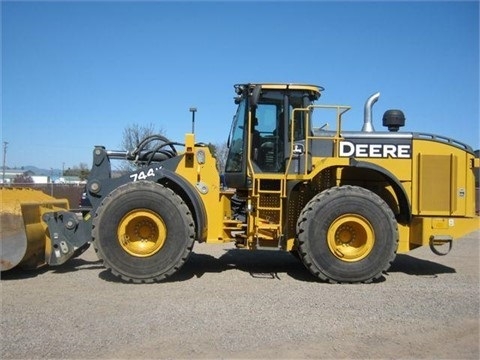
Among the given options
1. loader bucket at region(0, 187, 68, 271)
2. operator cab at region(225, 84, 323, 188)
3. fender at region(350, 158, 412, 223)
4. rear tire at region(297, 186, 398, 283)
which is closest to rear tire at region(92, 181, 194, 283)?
loader bucket at region(0, 187, 68, 271)

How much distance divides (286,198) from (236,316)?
2.60 metres

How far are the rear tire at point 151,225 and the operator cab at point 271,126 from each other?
1331 mm

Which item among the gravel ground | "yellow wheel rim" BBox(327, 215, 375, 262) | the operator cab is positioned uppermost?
the operator cab

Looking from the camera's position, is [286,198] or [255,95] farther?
[286,198]

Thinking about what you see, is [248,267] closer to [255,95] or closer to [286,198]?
[286,198]

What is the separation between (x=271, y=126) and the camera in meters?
8.16

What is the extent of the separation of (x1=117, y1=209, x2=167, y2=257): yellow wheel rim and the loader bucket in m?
1.40

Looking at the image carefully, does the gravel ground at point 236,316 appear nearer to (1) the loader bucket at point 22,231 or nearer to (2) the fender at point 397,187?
(1) the loader bucket at point 22,231

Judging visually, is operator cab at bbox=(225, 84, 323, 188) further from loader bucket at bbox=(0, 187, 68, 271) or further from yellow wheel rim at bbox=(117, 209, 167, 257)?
loader bucket at bbox=(0, 187, 68, 271)

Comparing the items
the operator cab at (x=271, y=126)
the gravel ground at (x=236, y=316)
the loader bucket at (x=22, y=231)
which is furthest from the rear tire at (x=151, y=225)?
the operator cab at (x=271, y=126)

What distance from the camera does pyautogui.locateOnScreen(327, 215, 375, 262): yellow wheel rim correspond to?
7523 millimetres

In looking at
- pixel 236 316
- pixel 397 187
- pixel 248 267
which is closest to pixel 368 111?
pixel 397 187

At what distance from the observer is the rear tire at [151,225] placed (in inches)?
290

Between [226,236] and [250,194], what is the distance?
0.76 meters
